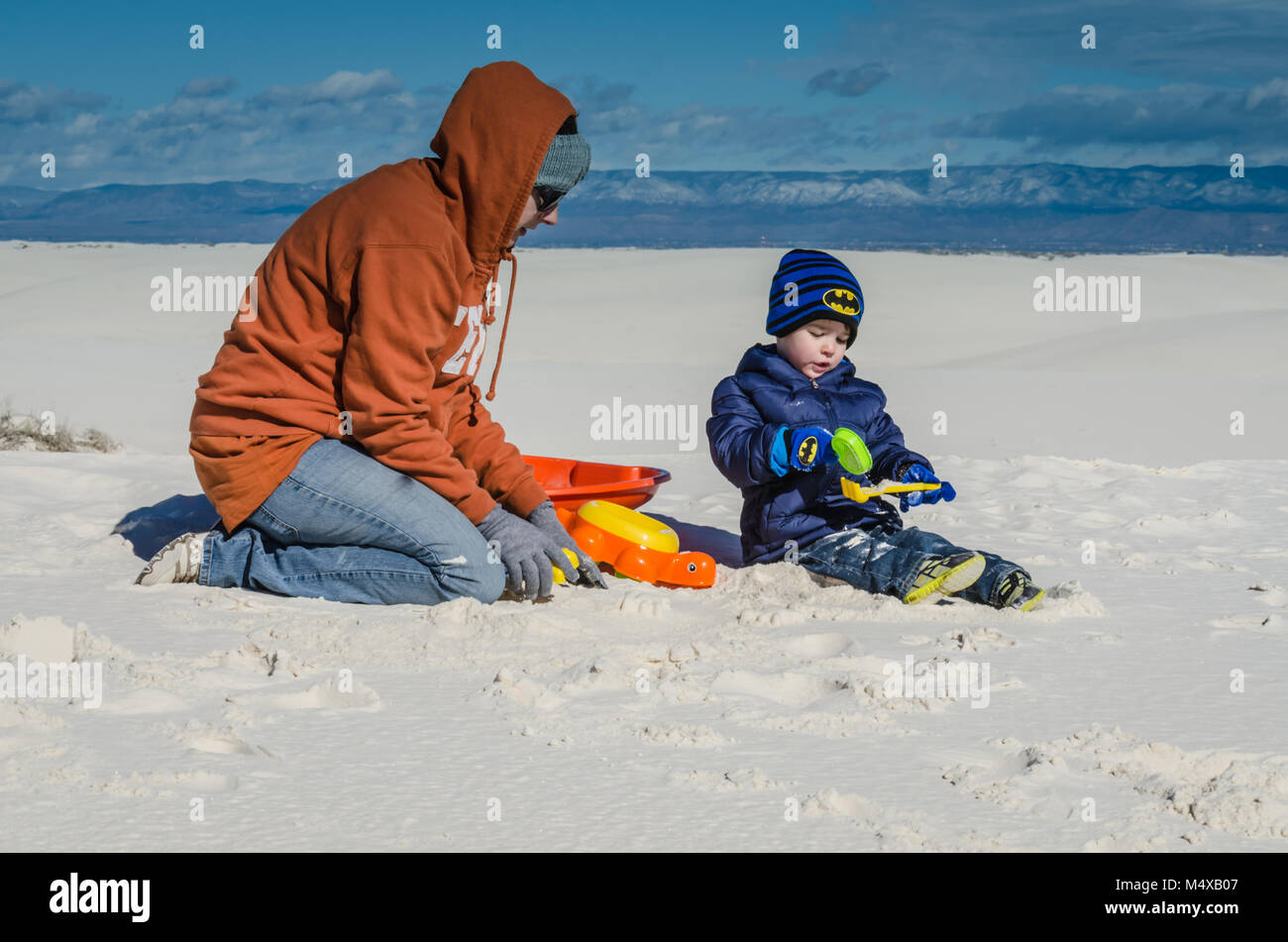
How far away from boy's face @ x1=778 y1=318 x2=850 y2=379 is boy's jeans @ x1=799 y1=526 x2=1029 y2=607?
550 millimetres

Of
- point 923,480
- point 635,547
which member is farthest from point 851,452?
point 635,547

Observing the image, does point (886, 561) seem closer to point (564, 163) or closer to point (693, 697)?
point (693, 697)

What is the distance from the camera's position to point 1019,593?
3.66 meters

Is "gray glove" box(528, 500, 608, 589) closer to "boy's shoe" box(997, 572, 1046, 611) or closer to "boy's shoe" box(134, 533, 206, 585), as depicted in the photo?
"boy's shoe" box(134, 533, 206, 585)

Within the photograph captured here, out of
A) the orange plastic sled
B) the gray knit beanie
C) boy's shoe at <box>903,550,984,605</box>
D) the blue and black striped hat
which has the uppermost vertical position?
the gray knit beanie

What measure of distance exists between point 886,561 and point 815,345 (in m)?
0.74

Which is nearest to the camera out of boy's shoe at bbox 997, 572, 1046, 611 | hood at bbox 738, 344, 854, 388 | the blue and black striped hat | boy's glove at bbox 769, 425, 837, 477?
A: boy's shoe at bbox 997, 572, 1046, 611

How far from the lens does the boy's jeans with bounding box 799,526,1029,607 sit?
147 inches

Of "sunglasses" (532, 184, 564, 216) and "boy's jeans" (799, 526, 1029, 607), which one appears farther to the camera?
"boy's jeans" (799, 526, 1029, 607)

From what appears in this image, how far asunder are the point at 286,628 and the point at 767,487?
162 cm

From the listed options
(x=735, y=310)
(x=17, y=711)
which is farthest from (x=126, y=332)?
(x=17, y=711)

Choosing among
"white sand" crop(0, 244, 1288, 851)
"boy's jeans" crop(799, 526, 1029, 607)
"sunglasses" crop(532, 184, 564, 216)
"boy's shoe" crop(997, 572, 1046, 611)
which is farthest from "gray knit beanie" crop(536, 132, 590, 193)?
"boy's shoe" crop(997, 572, 1046, 611)

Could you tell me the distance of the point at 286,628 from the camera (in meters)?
3.25
